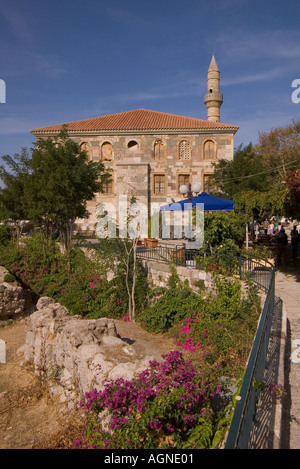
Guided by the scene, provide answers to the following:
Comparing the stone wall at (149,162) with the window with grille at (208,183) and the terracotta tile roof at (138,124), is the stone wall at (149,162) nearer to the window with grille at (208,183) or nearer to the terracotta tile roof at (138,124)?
the window with grille at (208,183)

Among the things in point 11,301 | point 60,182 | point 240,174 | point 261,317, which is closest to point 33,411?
point 261,317

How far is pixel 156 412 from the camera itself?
12.5 ft

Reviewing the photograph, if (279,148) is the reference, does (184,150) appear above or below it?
below

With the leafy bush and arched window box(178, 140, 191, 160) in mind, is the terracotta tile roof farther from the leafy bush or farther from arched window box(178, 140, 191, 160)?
the leafy bush

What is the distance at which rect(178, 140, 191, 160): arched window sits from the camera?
25766 millimetres

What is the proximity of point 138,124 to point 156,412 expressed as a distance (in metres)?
24.7

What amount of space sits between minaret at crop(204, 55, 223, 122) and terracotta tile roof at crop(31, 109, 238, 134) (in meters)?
9.46

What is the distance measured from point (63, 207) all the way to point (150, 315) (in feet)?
19.2

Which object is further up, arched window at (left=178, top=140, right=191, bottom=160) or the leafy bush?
arched window at (left=178, top=140, right=191, bottom=160)

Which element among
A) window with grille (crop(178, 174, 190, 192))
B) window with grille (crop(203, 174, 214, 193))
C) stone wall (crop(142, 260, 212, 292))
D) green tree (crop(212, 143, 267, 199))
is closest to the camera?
stone wall (crop(142, 260, 212, 292))

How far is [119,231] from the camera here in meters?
12.2

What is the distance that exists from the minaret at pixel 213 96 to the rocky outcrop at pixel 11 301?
29.6 m

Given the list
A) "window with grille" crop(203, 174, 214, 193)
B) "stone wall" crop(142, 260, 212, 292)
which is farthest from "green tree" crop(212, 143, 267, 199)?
"stone wall" crop(142, 260, 212, 292)

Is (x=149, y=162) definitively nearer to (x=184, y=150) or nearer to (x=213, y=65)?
(x=184, y=150)
